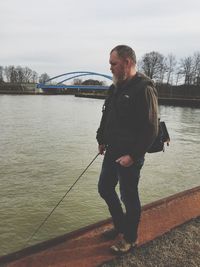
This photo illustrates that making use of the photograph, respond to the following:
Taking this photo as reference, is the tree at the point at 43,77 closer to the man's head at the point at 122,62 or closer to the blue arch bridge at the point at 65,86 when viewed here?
the blue arch bridge at the point at 65,86

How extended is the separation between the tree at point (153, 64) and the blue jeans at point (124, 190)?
66.2 m

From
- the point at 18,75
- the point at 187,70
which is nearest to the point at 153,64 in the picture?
the point at 187,70

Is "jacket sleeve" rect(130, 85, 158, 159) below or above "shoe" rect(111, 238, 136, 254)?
above

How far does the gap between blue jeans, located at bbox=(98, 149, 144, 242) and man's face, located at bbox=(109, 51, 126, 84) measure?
620mm

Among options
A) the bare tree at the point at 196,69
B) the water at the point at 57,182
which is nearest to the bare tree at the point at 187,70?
the bare tree at the point at 196,69

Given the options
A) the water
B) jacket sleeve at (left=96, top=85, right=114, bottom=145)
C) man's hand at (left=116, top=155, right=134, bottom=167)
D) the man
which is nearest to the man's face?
the man

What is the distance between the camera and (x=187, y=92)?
61.0 metres

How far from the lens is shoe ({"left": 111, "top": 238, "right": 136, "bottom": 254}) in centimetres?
286

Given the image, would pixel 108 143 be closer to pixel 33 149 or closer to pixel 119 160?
pixel 119 160

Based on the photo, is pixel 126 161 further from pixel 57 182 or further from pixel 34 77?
pixel 34 77

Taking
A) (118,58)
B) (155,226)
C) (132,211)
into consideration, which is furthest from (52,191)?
(118,58)

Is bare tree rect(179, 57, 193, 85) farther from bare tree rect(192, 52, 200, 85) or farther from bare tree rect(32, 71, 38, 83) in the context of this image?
bare tree rect(32, 71, 38, 83)

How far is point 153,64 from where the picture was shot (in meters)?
67.7

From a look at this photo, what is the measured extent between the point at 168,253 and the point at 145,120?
1175mm
